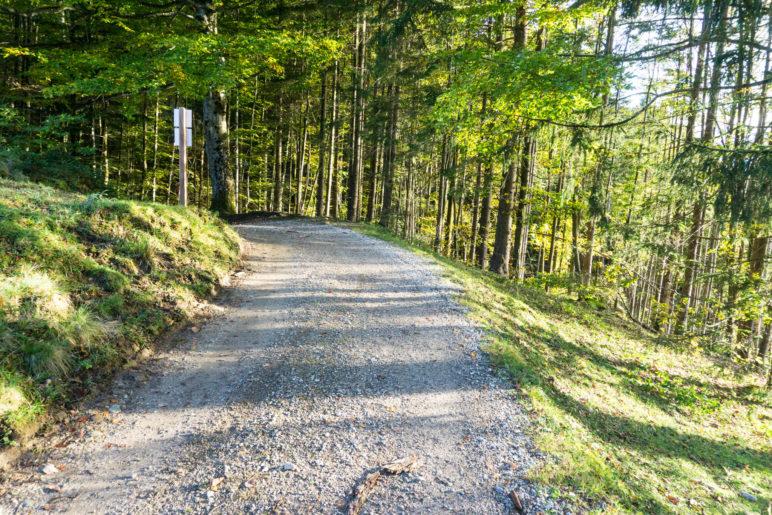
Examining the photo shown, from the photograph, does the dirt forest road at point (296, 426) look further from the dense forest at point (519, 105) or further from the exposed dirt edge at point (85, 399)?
the dense forest at point (519, 105)

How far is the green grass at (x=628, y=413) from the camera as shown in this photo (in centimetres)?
395

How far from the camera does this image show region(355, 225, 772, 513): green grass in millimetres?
3949

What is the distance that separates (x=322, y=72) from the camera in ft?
58.2

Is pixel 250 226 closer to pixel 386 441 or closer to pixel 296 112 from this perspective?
pixel 296 112

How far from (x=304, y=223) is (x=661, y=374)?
11.9 meters

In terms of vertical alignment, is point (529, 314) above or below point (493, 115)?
below

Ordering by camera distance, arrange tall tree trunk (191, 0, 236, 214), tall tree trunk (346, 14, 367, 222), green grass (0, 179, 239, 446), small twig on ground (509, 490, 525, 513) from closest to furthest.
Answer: small twig on ground (509, 490, 525, 513)
green grass (0, 179, 239, 446)
tall tree trunk (191, 0, 236, 214)
tall tree trunk (346, 14, 367, 222)

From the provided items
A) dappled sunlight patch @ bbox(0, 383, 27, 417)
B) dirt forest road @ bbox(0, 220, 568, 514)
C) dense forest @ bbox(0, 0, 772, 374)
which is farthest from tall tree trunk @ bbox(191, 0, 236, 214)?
dappled sunlight patch @ bbox(0, 383, 27, 417)

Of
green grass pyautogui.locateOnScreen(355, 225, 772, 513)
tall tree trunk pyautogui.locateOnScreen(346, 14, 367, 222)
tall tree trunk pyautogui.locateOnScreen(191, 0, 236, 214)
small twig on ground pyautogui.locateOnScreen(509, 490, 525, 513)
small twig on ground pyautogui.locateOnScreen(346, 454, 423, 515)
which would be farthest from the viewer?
tall tree trunk pyautogui.locateOnScreen(346, 14, 367, 222)

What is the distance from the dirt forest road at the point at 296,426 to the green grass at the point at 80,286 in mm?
387

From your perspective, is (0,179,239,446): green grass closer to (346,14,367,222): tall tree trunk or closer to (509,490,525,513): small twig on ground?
(509,490,525,513): small twig on ground

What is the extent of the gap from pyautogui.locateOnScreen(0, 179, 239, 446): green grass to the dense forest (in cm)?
614

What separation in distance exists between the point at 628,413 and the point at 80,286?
27.7ft

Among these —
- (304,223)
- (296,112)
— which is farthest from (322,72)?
(304,223)
